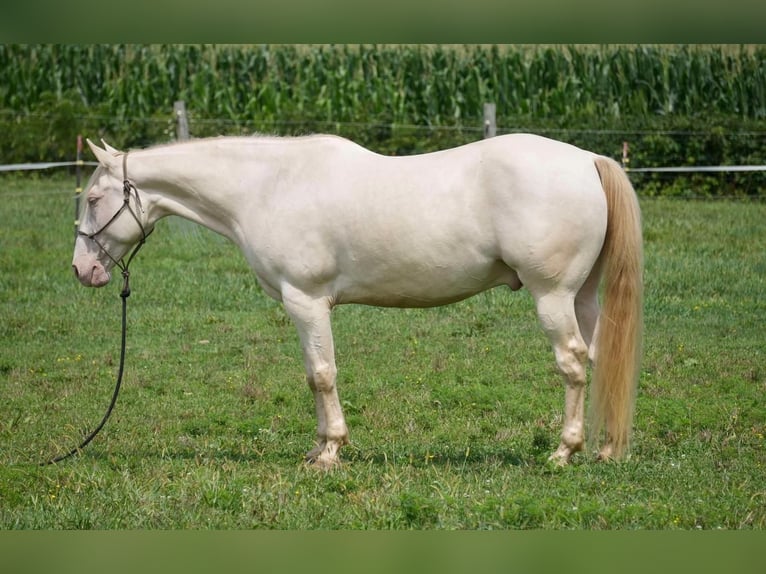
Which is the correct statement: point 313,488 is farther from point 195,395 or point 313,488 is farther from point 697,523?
point 195,395

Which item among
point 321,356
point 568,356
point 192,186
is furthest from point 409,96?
point 568,356

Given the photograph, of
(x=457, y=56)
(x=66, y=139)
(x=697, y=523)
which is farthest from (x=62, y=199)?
(x=697, y=523)

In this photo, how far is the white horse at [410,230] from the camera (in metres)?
6.52

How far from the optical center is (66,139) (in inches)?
839

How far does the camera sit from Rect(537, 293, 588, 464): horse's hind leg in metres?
6.61

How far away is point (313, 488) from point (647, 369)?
418 cm

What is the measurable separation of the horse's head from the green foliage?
1217 cm

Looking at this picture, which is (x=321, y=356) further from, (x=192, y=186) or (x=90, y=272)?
(x=90, y=272)

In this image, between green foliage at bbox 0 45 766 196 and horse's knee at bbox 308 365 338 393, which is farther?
green foliage at bbox 0 45 766 196

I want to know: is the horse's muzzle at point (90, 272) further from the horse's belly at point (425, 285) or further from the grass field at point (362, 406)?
the horse's belly at point (425, 285)

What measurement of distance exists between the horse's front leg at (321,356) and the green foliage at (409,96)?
1201 cm

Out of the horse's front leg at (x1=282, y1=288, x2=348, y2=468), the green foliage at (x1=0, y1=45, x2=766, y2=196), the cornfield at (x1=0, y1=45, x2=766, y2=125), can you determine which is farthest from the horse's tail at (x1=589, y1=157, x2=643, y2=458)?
the cornfield at (x1=0, y1=45, x2=766, y2=125)

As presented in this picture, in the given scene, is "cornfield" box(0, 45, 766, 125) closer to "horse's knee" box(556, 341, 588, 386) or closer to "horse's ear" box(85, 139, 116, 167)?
"horse's ear" box(85, 139, 116, 167)

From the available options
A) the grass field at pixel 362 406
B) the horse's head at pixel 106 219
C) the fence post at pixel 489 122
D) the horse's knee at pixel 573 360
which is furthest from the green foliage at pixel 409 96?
the horse's head at pixel 106 219
